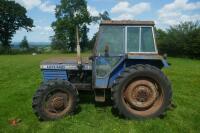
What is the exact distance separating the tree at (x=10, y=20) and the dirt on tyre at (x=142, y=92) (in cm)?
5364

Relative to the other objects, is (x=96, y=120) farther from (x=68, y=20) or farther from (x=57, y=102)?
(x=68, y=20)

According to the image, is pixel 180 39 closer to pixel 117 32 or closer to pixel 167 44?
pixel 167 44

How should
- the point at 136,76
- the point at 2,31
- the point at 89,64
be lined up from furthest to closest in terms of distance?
the point at 2,31
the point at 89,64
the point at 136,76

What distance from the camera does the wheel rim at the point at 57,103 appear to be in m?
7.55

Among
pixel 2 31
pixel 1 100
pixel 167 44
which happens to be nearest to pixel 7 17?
pixel 2 31

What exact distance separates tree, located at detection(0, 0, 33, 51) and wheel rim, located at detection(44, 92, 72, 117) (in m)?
53.1

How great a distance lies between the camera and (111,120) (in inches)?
295

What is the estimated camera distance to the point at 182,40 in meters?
39.1

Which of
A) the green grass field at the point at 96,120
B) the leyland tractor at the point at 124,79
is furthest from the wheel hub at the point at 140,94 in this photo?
the green grass field at the point at 96,120

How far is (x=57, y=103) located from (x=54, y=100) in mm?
97

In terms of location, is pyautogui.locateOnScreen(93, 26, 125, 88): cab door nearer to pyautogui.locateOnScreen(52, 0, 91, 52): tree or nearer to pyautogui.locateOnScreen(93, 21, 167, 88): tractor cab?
pyautogui.locateOnScreen(93, 21, 167, 88): tractor cab

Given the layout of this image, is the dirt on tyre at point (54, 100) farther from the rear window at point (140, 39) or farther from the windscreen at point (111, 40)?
the rear window at point (140, 39)

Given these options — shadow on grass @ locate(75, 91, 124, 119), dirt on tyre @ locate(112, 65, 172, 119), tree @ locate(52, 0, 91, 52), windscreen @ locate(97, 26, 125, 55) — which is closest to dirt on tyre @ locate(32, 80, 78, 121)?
shadow on grass @ locate(75, 91, 124, 119)

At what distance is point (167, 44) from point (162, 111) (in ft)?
114
